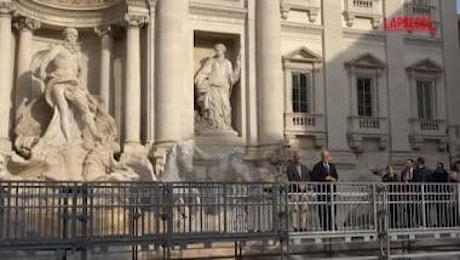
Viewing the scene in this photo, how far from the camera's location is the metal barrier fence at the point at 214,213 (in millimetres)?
10430

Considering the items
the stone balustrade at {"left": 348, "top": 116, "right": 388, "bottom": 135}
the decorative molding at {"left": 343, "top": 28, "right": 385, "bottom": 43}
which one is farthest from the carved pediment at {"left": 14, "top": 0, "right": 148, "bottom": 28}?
the stone balustrade at {"left": 348, "top": 116, "right": 388, "bottom": 135}

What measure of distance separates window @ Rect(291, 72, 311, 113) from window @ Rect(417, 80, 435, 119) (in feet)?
16.2

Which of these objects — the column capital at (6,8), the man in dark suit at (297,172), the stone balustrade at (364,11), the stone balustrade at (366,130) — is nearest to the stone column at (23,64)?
the column capital at (6,8)

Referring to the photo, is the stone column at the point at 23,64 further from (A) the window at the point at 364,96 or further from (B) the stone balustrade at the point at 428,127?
(B) the stone balustrade at the point at 428,127

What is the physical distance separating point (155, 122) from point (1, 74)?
15.4 ft

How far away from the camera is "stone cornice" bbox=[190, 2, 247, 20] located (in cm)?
2336

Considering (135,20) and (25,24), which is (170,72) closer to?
(135,20)

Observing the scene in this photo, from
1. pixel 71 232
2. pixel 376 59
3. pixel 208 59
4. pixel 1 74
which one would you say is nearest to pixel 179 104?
pixel 208 59

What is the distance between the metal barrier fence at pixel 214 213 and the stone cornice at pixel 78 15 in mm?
12099

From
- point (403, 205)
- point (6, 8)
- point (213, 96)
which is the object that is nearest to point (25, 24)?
point (6, 8)

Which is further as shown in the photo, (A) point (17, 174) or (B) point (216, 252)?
(A) point (17, 174)

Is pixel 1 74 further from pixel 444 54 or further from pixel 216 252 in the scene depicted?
pixel 444 54

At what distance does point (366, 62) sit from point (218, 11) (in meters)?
6.18

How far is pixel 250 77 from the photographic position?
944 inches
